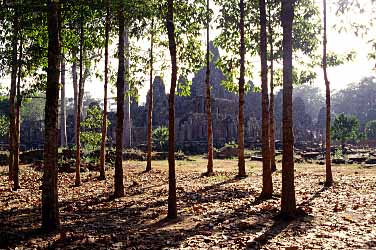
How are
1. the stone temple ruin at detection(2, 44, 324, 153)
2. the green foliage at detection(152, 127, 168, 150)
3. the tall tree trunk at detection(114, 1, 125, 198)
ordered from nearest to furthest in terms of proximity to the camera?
the tall tree trunk at detection(114, 1, 125, 198) < the green foliage at detection(152, 127, 168, 150) < the stone temple ruin at detection(2, 44, 324, 153)

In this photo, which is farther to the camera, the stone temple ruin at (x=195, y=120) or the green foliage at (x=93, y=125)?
the stone temple ruin at (x=195, y=120)

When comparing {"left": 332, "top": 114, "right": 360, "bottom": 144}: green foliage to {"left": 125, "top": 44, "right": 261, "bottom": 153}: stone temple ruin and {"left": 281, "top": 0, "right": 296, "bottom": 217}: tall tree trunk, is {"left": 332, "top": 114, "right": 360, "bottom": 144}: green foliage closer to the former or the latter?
{"left": 125, "top": 44, "right": 261, "bottom": 153}: stone temple ruin

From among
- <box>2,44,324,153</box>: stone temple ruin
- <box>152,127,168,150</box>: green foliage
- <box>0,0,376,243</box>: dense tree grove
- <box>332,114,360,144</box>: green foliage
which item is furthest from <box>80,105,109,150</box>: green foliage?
<box>332,114,360,144</box>: green foliage

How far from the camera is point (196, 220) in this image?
27.2 feet

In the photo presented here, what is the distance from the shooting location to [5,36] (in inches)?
445

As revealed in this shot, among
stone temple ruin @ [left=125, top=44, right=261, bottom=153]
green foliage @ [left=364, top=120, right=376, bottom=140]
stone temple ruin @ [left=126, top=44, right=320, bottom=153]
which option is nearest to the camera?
stone temple ruin @ [left=126, top=44, right=320, bottom=153]

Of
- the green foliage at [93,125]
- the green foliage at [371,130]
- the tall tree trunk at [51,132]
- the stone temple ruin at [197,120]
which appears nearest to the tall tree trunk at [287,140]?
the tall tree trunk at [51,132]

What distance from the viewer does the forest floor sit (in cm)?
654

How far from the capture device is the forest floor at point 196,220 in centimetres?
654

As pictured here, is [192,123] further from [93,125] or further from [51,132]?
[51,132]

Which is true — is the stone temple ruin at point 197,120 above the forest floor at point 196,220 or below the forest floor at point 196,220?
above

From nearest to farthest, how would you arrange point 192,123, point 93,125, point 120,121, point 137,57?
point 120,121
point 137,57
point 93,125
point 192,123

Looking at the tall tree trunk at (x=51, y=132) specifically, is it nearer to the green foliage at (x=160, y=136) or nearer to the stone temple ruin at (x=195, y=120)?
the green foliage at (x=160, y=136)

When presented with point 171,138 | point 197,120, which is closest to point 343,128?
point 197,120
